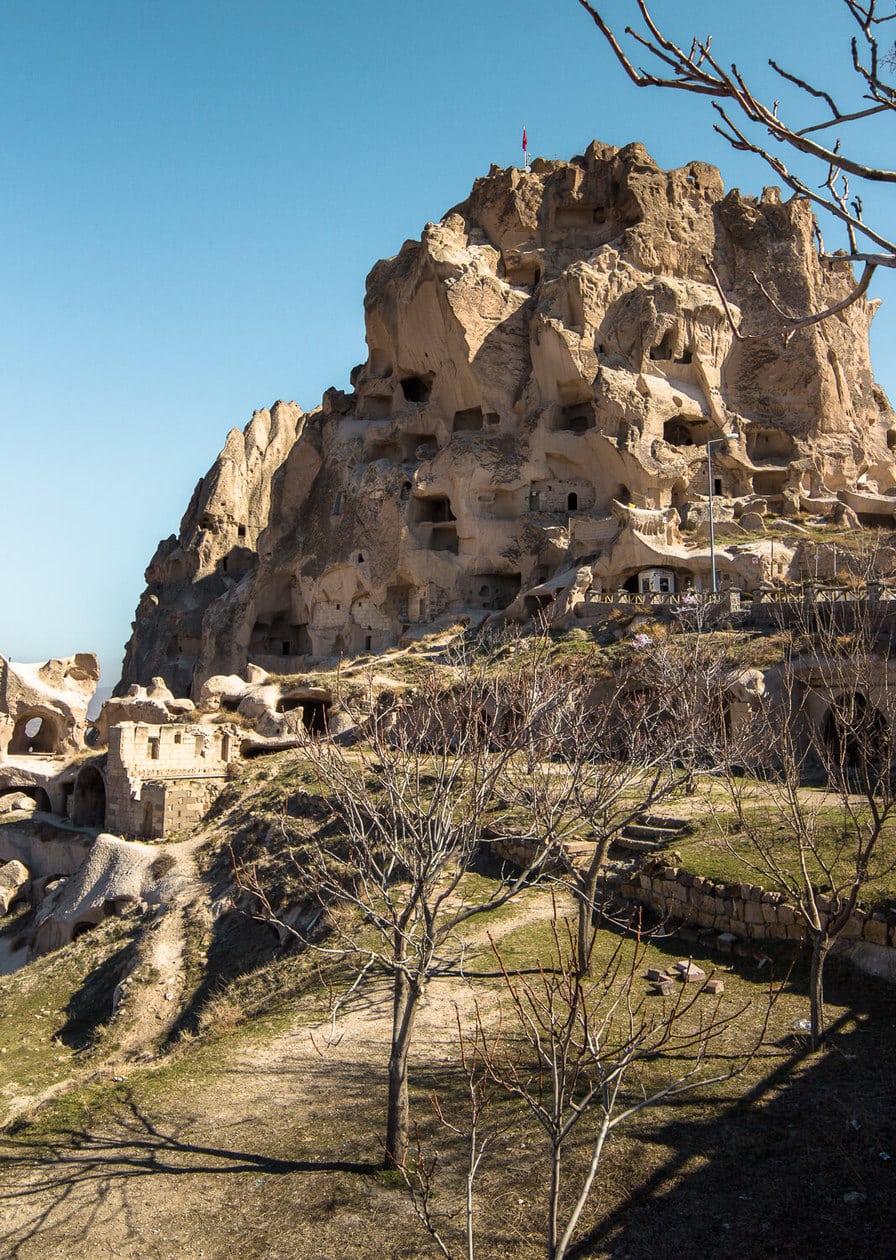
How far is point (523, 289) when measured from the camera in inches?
2114

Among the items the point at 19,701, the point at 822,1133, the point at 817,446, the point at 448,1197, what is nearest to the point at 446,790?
the point at 448,1197

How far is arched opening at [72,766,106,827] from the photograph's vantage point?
34219 millimetres

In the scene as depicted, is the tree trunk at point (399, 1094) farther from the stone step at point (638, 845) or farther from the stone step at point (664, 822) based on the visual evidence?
the stone step at point (664, 822)

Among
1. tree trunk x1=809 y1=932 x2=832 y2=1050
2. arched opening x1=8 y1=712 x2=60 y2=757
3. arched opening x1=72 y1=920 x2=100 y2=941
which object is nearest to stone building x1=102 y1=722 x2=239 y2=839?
arched opening x1=72 y1=920 x2=100 y2=941

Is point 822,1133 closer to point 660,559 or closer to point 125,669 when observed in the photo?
point 660,559

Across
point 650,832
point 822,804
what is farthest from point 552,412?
point 822,804

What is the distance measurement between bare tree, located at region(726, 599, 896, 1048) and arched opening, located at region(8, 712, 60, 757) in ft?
99.6

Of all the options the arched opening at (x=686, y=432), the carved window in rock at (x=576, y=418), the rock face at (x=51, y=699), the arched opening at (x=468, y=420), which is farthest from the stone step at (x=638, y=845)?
the arched opening at (x=468, y=420)

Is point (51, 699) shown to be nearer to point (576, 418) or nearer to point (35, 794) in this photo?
point (35, 794)

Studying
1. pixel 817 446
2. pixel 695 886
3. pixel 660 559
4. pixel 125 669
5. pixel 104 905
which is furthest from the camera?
pixel 125 669

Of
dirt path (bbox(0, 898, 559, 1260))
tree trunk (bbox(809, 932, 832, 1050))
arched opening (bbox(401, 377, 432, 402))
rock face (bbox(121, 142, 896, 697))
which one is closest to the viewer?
dirt path (bbox(0, 898, 559, 1260))

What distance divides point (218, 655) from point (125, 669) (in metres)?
14.3

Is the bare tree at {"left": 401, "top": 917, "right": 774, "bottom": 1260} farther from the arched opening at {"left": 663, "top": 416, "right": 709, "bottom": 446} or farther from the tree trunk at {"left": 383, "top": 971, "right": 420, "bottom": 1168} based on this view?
the arched opening at {"left": 663, "top": 416, "right": 709, "bottom": 446}

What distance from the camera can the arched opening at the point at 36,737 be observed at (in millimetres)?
42094
